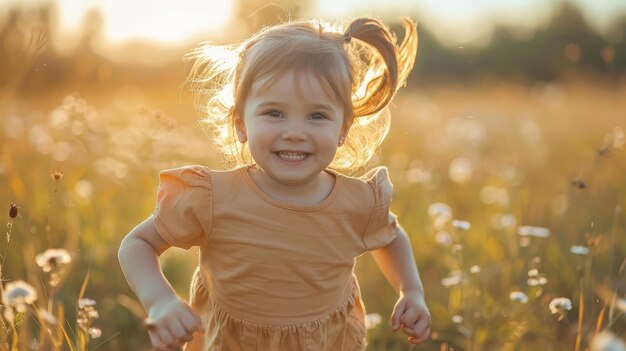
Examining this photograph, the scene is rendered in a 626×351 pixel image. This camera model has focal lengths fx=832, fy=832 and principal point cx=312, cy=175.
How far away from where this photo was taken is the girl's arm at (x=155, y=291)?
1.83 metres

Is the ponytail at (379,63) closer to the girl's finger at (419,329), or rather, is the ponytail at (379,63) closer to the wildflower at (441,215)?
the girl's finger at (419,329)

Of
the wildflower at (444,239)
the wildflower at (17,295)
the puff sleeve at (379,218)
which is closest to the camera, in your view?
the wildflower at (17,295)

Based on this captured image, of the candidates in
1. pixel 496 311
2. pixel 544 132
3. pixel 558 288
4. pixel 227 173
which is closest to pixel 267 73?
pixel 227 173

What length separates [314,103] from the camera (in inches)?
81.2

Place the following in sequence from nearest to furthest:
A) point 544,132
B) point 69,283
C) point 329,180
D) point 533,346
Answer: point 329,180, point 533,346, point 69,283, point 544,132

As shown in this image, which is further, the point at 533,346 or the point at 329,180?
the point at 533,346

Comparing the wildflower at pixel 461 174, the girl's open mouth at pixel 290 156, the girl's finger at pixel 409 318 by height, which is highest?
the girl's open mouth at pixel 290 156

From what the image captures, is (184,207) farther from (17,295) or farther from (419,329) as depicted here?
(419,329)

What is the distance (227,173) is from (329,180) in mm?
295

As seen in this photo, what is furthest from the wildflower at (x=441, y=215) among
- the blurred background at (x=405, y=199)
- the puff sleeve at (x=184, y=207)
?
the puff sleeve at (x=184, y=207)

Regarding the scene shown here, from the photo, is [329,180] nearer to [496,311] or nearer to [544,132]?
[496,311]

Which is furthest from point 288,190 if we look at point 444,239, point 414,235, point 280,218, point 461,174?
point 461,174

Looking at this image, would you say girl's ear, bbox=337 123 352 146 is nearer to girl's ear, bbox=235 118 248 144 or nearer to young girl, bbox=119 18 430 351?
young girl, bbox=119 18 430 351

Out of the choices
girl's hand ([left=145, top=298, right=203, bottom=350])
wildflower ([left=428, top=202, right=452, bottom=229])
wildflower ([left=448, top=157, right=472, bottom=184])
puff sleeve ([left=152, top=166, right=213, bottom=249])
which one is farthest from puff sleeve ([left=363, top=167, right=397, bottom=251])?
wildflower ([left=448, top=157, right=472, bottom=184])
